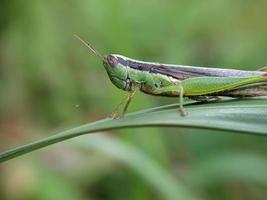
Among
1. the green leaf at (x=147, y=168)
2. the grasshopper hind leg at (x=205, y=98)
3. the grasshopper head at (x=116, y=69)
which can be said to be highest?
the green leaf at (x=147, y=168)

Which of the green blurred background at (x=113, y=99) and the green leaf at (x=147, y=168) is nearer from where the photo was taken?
the green leaf at (x=147, y=168)

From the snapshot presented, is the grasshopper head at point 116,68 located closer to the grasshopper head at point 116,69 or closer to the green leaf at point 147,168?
the grasshopper head at point 116,69

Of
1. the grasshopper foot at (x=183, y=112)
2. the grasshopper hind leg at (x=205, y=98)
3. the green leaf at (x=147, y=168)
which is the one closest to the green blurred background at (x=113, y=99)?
the green leaf at (x=147, y=168)

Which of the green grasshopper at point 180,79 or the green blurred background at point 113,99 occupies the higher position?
the green blurred background at point 113,99

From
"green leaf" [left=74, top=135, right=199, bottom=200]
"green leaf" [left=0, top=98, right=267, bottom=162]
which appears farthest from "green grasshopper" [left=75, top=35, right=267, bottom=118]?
"green leaf" [left=74, top=135, right=199, bottom=200]

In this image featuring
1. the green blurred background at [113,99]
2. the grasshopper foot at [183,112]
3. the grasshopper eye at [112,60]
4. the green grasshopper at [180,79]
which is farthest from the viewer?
the green blurred background at [113,99]

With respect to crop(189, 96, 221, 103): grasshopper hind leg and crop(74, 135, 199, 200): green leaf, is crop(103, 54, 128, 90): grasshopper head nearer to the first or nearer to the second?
crop(189, 96, 221, 103): grasshopper hind leg

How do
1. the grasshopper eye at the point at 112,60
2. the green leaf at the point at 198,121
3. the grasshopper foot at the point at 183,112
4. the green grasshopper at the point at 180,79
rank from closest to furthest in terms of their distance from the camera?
the green leaf at the point at 198,121
the grasshopper foot at the point at 183,112
the green grasshopper at the point at 180,79
the grasshopper eye at the point at 112,60

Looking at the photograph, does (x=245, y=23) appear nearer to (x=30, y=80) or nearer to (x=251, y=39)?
(x=251, y=39)
